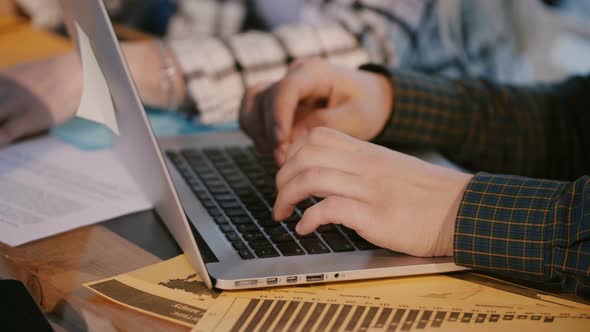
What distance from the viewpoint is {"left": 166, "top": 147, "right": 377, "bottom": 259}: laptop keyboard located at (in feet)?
2.14

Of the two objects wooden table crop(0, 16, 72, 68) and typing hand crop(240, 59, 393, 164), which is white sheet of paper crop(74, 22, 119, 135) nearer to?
typing hand crop(240, 59, 393, 164)

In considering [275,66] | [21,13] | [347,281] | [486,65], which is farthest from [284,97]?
[21,13]

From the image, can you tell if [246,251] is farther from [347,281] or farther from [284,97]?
[284,97]

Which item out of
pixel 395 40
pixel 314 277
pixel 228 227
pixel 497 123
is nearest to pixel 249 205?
pixel 228 227

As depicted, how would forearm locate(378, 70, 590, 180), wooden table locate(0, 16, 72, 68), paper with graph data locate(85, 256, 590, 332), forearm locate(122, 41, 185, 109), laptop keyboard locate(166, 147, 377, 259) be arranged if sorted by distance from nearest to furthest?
paper with graph data locate(85, 256, 590, 332), laptop keyboard locate(166, 147, 377, 259), forearm locate(378, 70, 590, 180), forearm locate(122, 41, 185, 109), wooden table locate(0, 16, 72, 68)

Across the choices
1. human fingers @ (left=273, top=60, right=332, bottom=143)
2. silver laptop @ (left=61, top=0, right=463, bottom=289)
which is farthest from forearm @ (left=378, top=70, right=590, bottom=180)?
silver laptop @ (left=61, top=0, right=463, bottom=289)

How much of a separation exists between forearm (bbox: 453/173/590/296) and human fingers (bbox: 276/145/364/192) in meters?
0.11

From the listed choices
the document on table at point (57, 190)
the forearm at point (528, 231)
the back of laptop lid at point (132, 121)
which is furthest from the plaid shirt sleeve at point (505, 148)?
the document on table at point (57, 190)

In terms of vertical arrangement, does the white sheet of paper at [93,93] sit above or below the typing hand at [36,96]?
above

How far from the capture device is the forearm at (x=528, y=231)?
61 centimetres

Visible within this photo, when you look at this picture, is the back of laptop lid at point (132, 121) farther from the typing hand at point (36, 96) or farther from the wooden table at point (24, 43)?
the wooden table at point (24, 43)

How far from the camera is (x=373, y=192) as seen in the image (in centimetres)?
65

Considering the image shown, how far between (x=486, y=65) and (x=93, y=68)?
101 centimetres

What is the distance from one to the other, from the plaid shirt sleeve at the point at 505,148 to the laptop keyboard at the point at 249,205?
0.36 ft
